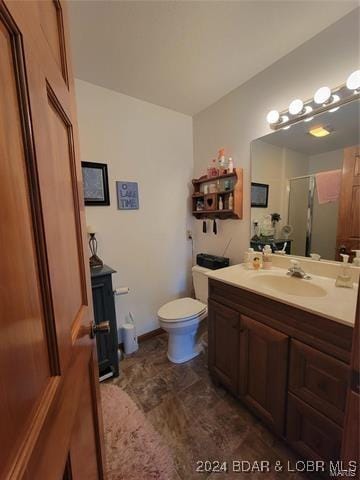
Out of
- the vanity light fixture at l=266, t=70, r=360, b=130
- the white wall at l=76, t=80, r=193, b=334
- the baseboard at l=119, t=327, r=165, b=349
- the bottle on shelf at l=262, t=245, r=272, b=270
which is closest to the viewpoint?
the vanity light fixture at l=266, t=70, r=360, b=130

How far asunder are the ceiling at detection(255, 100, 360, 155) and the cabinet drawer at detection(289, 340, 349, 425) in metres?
1.20

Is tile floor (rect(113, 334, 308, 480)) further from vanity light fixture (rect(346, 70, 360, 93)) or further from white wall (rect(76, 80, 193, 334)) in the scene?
vanity light fixture (rect(346, 70, 360, 93))

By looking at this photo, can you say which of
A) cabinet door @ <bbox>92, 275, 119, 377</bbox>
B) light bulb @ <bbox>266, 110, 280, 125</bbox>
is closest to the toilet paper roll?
cabinet door @ <bbox>92, 275, 119, 377</bbox>

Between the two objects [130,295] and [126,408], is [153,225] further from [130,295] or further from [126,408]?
[126,408]

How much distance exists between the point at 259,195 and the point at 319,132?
0.57 m

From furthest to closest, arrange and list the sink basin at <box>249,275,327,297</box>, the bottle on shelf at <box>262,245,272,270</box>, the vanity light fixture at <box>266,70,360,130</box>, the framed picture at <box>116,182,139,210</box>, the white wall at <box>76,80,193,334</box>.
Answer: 1. the framed picture at <box>116,182,139,210</box>
2. the white wall at <box>76,80,193,334</box>
3. the bottle on shelf at <box>262,245,272,270</box>
4. the sink basin at <box>249,275,327,297</box>
5. the vanity light fixture at <box>266,70,360,130</box>

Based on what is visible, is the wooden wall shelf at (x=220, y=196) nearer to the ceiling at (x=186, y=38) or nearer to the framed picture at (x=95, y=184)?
the ceiling at (x=186, y=38)

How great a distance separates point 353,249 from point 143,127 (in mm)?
1945

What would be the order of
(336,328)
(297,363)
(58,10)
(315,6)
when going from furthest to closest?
1. (315,6)
2. (297,363)
3. (336,328)
4. (58,10)

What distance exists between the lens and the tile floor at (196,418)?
1.14 meters

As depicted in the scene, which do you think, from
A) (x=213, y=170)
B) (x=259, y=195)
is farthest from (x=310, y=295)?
(x=213, y=170)

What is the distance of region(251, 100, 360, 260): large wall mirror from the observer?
1269 millimetres

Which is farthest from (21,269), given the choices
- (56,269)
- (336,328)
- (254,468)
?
(254,468)

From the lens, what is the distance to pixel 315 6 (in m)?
1.14
